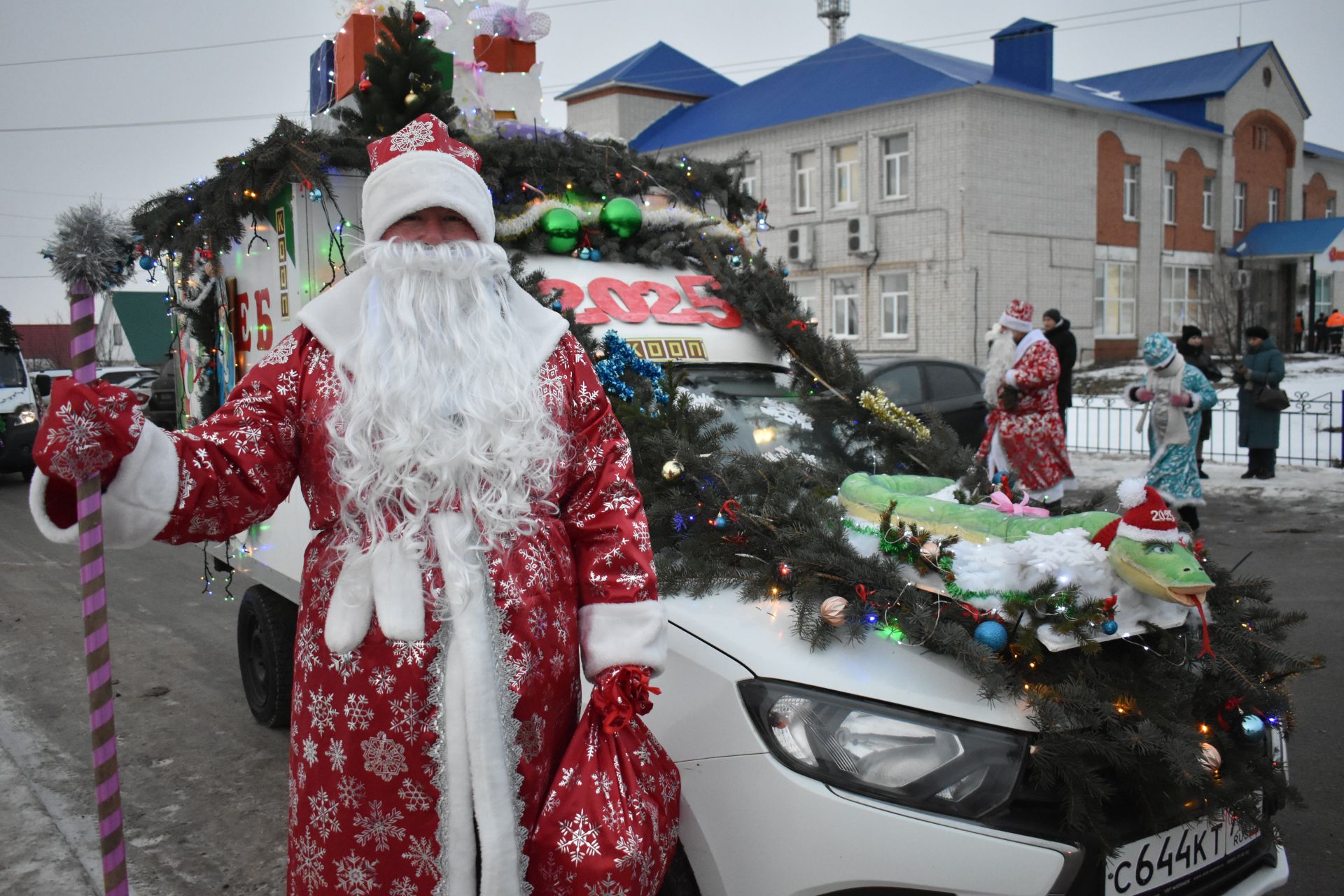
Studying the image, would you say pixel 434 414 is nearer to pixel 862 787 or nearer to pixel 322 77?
pixel 862 787

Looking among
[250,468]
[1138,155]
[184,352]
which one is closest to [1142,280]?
[1138,155]

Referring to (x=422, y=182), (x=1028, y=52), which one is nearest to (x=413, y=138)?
(x=422, y=182)

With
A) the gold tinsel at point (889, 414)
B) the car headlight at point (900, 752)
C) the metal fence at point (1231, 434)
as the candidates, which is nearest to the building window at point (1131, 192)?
the metal fence at point (1231, 434)

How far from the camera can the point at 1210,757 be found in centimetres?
225

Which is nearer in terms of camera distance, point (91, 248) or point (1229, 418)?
point (91, 248)

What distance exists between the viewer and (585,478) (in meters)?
2.20

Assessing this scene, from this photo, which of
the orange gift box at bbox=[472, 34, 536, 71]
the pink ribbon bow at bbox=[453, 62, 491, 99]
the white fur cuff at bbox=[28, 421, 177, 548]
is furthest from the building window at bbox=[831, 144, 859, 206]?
the white fur cuff at bbox=[28, 421, 177, 548]

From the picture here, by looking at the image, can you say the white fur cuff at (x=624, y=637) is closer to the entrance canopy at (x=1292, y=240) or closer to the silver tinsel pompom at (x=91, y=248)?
the silver tinsel pompom at (x=91, y=248)

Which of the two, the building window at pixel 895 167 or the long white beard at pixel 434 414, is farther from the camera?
the building window at pixel 895 167

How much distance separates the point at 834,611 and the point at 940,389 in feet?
27.5

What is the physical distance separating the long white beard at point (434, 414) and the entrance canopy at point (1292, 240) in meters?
33.4

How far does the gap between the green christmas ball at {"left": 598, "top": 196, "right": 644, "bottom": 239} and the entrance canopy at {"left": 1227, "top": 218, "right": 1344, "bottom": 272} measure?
31578 millimetres

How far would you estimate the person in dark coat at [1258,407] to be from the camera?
1145cm

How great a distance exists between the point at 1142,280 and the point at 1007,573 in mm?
28835
